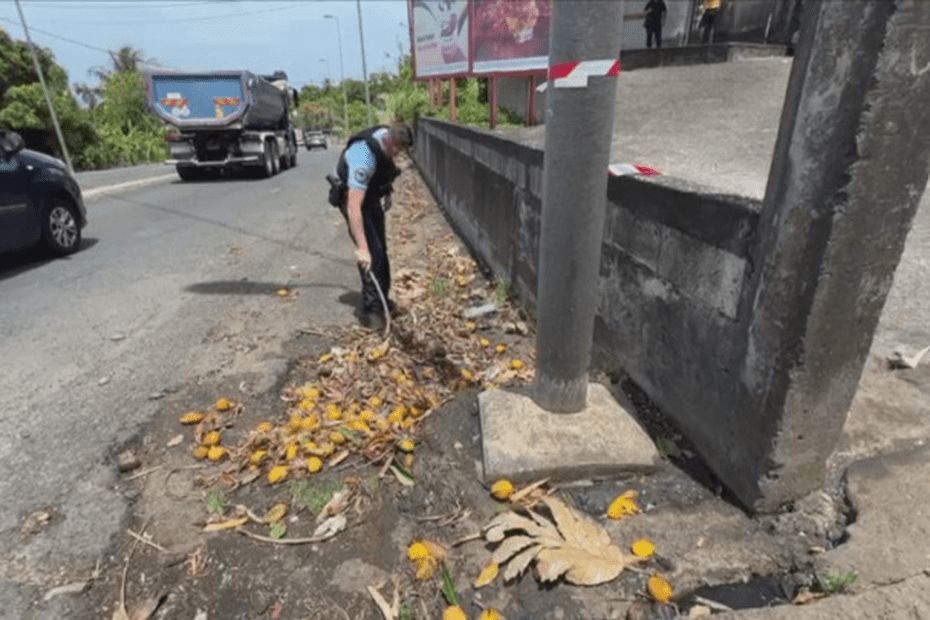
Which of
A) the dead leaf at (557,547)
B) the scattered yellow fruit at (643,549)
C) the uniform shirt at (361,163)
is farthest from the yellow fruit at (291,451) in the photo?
the uniform shirt at (361,163)

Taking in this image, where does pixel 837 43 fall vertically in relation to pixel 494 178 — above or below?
above

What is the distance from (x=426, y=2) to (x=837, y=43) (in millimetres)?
12140

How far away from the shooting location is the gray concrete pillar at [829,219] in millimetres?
1500

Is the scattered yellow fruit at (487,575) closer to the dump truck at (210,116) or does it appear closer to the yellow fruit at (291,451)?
the yellow fruit at (291,451)

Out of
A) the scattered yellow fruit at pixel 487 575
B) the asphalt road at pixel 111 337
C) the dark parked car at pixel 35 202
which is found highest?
the dark parked car at pixel 35 202

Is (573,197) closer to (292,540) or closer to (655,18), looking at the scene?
(292,540)

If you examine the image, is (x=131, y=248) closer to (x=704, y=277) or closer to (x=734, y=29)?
(x=704, y=277)

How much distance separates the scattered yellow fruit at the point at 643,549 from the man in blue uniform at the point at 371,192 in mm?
2772

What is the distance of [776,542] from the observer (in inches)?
77.2

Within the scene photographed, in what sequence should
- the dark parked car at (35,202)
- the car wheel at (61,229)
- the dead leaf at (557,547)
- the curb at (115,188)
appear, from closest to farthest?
the dead leaf at (557,547) → the dark parked car at (35,202) → the car wheel at (61,229) → the curb at (115,188)

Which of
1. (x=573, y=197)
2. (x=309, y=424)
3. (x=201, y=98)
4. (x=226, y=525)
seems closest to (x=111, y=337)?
(x=309, y=424)

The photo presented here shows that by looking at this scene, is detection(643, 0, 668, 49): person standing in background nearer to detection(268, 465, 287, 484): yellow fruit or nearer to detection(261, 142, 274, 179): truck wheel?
detection(261, 142, 274, 179): truck wheel

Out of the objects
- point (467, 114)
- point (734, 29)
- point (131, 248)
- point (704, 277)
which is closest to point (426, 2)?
point (467, 114)

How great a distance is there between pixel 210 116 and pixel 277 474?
16.0m
